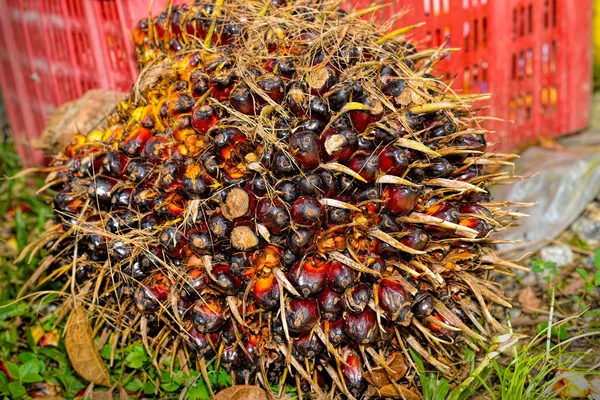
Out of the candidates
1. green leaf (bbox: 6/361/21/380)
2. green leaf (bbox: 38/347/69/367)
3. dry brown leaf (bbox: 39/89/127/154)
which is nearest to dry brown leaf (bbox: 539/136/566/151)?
dry brown leaf (bbox: 39/89/127/154)

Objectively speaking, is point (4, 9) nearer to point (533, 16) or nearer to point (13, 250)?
point (13, 250)

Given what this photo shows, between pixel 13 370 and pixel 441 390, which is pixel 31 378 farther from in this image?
pixel 441 390

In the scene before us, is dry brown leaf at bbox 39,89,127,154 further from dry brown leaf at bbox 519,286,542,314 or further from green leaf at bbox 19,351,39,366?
dry brown leaf at bbox 519,286,542,314

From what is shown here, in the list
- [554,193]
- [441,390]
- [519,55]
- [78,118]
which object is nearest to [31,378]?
[78,118]

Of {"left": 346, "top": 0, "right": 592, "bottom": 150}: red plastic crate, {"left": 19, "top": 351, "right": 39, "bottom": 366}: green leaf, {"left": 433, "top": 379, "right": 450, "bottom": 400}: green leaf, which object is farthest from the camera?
{"left": 346, "top": 0, "right": 592, "bottom": 150}: red plastic crate

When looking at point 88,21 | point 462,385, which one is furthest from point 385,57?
point 88,21

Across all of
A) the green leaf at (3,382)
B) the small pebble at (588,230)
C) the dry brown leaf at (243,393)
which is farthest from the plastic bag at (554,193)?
the green leaf at (3,382)
